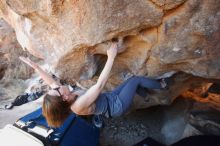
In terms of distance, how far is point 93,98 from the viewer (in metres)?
3.08

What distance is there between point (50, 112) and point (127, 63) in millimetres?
1069

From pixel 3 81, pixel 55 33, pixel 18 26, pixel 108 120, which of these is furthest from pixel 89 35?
pixel 3 81

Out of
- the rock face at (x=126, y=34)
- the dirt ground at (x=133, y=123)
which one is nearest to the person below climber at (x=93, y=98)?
the rock face at (x=126, y=34)

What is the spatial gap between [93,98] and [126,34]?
0.65 meters

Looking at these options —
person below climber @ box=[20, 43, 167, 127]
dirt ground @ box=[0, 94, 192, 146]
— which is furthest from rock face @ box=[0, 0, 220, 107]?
dirt ground @ box=[0, 94, 192, 146]

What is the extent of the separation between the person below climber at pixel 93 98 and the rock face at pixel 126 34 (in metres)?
0.17

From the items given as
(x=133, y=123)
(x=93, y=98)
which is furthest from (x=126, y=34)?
(x=133, y=123)

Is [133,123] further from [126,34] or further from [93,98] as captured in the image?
[126,34]

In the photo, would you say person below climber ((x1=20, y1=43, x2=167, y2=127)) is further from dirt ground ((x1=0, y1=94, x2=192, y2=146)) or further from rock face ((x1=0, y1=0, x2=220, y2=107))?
dirt ground ((x1=0, y1=94, x2=192, y2=146))

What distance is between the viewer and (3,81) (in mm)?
6641

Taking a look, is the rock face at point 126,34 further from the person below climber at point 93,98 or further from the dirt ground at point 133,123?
the dirt ground at point 133,123

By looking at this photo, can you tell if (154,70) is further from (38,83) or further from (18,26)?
(38,83)

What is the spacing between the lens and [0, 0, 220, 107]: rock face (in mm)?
2770

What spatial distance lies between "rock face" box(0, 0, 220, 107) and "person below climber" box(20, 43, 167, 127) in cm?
17
